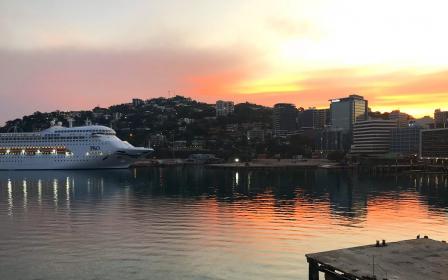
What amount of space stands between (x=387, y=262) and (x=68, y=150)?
141061 millimetres

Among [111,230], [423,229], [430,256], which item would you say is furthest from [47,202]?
[430,256]

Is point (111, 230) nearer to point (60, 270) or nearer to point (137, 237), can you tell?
point (137, 237)

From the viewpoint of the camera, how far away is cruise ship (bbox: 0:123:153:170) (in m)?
144

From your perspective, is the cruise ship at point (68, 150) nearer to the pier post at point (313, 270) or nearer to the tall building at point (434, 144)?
the tall building at point (434, 144)

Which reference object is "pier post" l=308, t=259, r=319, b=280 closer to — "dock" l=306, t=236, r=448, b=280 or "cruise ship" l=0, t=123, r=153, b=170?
"dock" l=306, t=236, r=448, b=280

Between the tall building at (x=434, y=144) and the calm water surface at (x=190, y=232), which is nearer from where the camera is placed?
the calm water surface at (x=190, y=232)

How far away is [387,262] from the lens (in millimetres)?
19938

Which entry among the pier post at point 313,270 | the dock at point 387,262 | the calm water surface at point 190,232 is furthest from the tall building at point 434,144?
the pier post at point 313,270

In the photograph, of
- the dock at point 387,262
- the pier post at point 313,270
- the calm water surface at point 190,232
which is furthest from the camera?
the calm water surface at point 190,232

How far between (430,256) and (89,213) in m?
36.6

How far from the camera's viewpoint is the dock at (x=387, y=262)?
1838 cm

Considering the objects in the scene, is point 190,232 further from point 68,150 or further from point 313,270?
point 68,150

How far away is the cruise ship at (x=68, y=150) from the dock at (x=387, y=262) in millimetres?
126101

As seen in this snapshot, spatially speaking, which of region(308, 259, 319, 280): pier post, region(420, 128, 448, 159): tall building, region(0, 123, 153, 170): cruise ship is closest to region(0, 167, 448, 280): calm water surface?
region(308, 259, 319, 280): pier post
